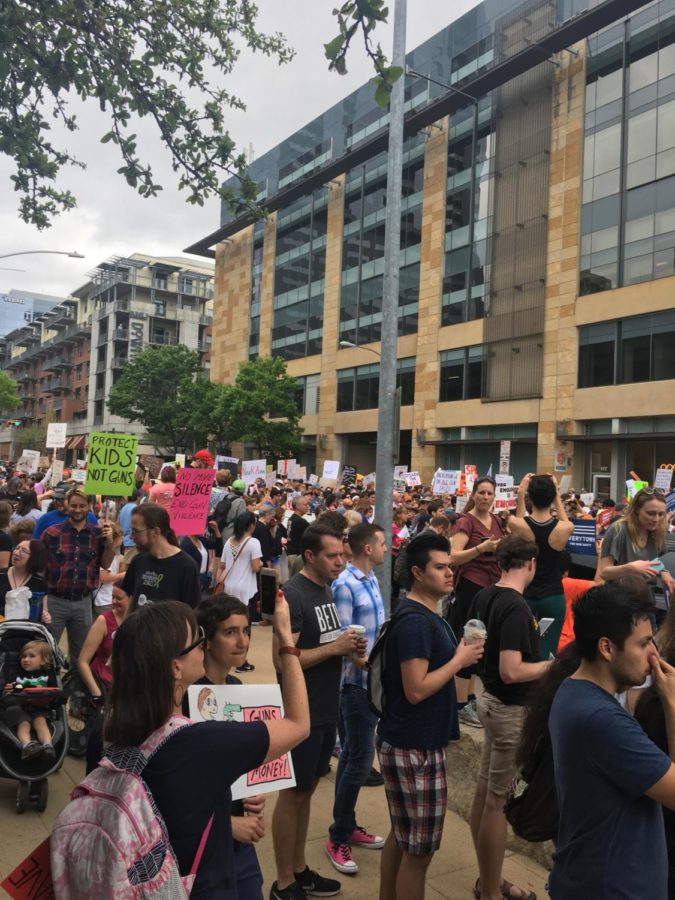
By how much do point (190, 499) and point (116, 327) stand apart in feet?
242

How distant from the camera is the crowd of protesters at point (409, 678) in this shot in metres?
2.10

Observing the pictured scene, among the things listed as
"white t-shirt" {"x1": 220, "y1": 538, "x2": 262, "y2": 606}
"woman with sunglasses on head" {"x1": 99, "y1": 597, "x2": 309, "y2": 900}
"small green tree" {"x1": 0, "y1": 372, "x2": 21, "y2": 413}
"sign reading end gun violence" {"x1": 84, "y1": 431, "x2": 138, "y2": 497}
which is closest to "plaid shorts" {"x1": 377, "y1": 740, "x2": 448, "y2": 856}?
"woman with sunglasses on head" {"x1": 99, "y1": 597, "x2": 309, "y2": 900}

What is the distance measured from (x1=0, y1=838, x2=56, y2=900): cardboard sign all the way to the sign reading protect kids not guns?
673 millimetres

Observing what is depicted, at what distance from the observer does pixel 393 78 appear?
12.9 ft

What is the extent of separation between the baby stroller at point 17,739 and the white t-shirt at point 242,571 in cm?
267

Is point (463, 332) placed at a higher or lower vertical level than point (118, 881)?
higher

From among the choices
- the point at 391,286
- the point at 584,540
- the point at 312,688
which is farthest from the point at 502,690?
the point at 391,286

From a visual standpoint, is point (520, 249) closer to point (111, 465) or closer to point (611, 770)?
point (111, 465)

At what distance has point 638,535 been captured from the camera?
525 cm

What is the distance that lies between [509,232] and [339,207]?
48.3 feet

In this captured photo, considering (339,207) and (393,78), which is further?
(339,207)

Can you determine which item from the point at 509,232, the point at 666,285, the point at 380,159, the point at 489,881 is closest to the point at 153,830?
the point at 489,881

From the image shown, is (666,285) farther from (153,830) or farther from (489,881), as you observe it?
(153,830)

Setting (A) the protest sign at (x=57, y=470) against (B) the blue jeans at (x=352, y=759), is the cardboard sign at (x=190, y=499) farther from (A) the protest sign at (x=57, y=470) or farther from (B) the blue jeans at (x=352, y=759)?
(A) the protest sign at (x=57, y=470)
